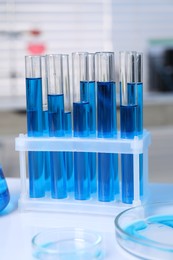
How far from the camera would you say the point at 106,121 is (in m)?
0.81

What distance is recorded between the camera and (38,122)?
83 centimetres

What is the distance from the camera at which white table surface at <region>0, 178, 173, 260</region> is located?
67cm

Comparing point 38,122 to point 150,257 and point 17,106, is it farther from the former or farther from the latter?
point 17,106

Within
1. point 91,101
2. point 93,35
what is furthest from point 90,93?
point 93,35

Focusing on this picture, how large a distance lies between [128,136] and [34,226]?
214 millimetres

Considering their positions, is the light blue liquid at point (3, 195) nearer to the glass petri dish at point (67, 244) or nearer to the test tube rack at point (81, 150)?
the test tube rack at point (81, 150)

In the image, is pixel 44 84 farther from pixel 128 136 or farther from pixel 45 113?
pixel 128 136

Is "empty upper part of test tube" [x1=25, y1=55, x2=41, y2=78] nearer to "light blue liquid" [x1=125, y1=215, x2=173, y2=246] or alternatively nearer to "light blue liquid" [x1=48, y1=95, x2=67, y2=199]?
"light blue liquid" [x1=48, y1=95, x2=67, y2=199]

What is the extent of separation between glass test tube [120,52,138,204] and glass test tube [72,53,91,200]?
0.21 ft

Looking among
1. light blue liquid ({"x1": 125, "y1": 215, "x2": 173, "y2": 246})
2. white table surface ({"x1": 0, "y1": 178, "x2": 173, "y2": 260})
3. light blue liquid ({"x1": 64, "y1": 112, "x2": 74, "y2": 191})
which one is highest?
light blue liquid ({"x1": 64, "y1": 112, "x2": 74, "y2": 191})

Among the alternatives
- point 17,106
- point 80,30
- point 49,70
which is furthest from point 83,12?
point 49,70

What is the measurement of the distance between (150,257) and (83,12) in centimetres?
179

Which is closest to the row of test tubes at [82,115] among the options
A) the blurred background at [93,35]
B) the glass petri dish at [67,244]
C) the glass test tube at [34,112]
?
the glass test tube at [34,112]

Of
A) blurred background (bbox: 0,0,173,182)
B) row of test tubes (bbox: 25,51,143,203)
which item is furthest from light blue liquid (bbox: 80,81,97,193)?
blurred background (bbox: 0,0,173,182)
